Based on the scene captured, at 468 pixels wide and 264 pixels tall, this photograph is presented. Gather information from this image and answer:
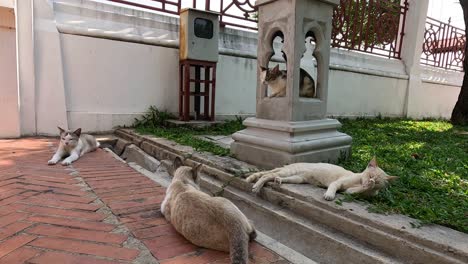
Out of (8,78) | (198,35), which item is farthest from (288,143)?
(8,78)

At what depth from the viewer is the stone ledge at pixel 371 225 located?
4.78 feet

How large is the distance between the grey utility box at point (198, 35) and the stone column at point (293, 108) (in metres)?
2.11

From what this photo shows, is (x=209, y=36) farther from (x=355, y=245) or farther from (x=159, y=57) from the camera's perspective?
(x=355, y=245)

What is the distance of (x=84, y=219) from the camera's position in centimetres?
191

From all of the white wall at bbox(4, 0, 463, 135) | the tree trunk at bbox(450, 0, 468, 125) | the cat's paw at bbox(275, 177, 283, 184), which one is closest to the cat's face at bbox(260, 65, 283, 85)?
the cat's paw at bbox(275, 177, 283, 184)

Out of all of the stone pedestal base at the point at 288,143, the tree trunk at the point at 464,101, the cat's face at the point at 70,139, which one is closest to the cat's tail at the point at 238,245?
the stone pedestal base at the point at 288,143

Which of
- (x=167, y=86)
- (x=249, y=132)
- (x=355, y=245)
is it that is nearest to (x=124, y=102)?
(x=167, y=86)

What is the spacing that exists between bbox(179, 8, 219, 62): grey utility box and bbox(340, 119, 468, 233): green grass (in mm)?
2740

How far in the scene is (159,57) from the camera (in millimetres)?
5410

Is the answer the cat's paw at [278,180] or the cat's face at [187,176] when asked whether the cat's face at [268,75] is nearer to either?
the cat's paw at [278,180]

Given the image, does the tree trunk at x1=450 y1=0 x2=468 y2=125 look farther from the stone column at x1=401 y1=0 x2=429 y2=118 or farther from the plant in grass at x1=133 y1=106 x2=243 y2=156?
the plant in grass at x1=133 y1=106 x2=243 y2=156

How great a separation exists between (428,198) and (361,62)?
22.7 feet

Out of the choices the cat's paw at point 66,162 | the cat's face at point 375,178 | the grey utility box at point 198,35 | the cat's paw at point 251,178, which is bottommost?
the cat's paw at point 66,162

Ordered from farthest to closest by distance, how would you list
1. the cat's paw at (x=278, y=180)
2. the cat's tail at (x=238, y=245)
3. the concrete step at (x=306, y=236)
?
the cat's paw at (x=278, y=180) < the concrete step at (x=306, y=236) < the cat's tail at (x=238, y=245)
